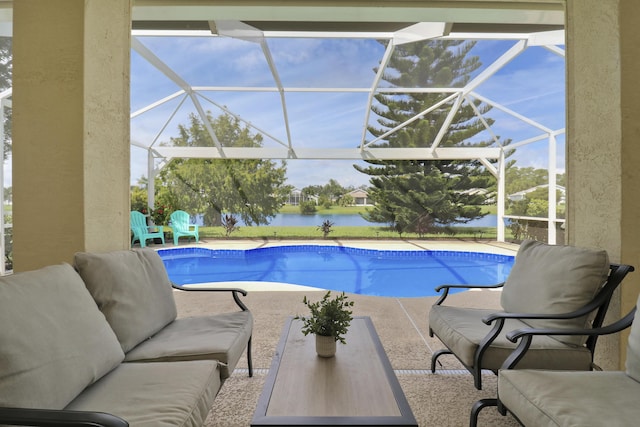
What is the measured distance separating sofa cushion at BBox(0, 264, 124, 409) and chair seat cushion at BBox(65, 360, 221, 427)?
7 centimetres

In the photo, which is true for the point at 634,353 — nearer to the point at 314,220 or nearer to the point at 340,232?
the point at 340,232

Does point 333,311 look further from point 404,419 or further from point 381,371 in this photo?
point 404,419

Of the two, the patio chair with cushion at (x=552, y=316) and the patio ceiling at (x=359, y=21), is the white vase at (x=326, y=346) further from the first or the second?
the patio ceiling at (x=359, y=21)

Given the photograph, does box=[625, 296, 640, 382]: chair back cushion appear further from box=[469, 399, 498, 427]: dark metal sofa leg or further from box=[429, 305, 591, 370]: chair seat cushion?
box=[469, 399, 498, 427]: dark metal sofa leg

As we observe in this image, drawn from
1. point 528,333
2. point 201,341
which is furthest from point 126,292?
point 528,333

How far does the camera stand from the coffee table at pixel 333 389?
1.34 metres

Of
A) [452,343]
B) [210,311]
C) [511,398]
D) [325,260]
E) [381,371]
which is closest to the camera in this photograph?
[511,398]

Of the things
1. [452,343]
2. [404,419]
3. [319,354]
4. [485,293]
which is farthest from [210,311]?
[485,293]

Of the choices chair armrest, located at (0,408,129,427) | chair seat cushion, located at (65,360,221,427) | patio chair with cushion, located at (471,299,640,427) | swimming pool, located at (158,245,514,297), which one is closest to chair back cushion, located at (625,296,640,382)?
patio chair with cushion, located at (471,299,640,427)

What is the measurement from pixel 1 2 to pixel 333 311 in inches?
148

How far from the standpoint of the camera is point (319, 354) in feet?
6.45

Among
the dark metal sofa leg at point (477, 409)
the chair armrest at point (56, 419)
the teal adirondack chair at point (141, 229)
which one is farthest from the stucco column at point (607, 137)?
the teal adirondack chair at point (141, 229)

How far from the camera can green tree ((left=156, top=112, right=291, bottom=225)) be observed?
37.1 feet

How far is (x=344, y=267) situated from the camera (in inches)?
373
